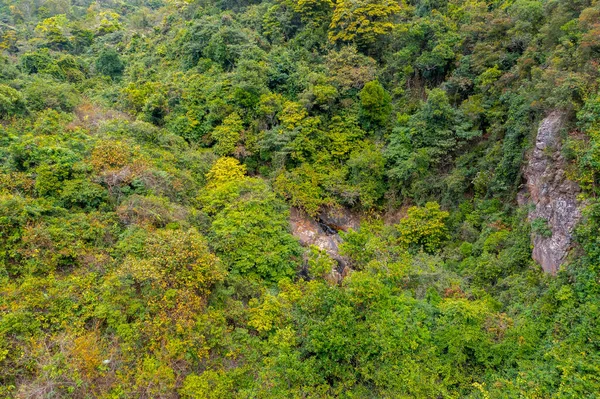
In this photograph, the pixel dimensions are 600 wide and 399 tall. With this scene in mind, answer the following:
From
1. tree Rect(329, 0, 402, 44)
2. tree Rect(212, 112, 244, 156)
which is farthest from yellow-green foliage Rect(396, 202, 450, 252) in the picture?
tree Rect(329, 0, 402, 44)

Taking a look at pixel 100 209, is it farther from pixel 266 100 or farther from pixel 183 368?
pixel 266 100

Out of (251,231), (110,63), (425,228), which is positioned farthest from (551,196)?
(110,63)

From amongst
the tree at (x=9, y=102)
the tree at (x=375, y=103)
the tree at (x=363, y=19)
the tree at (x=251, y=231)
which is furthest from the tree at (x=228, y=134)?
the tree at (x=9, y=102)

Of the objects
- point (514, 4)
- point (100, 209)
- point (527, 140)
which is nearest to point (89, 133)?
point (100, 209)

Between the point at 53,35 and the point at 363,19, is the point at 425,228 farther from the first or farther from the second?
the point at 53,35

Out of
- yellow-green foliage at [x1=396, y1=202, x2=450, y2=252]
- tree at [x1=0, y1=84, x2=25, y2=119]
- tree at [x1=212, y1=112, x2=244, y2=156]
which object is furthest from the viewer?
tree at [x1=212, y1=112, x2=244, y2=156]

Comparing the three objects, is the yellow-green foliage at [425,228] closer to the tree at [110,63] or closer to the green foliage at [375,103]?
the green foliage at [375,103]

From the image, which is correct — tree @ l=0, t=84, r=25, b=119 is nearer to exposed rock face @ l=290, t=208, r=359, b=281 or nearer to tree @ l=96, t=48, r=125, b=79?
tree @ l=96, t=48, r=125, b=79
